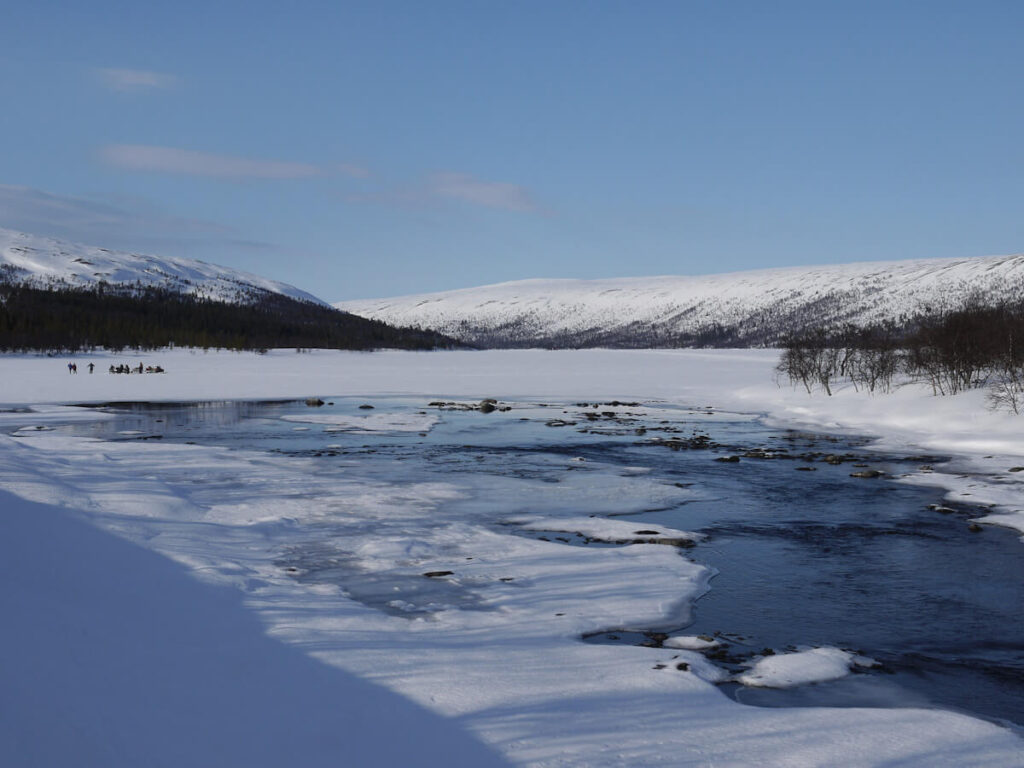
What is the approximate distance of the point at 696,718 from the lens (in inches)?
278

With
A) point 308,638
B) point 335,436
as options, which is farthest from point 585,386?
point 308,638

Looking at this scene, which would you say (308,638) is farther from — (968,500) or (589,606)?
(968,500)

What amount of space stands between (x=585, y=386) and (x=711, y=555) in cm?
4823

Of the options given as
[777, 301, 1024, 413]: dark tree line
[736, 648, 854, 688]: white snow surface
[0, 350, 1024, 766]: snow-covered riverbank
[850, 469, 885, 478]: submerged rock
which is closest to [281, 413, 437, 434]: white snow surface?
[0, 350, 1024, 766]: snow-covered riverbank

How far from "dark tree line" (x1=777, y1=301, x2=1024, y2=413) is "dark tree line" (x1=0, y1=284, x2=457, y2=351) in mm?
101981

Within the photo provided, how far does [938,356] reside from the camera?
1612 inches

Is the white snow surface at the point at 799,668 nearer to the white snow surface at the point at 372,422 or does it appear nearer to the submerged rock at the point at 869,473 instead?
the submerged rock at the point at 869,473

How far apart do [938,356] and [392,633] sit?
38.9 metres

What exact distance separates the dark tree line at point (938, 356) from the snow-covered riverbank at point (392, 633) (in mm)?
20401

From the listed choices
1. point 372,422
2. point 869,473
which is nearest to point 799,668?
point 869,473

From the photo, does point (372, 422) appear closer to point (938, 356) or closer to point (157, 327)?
point (938, 356)

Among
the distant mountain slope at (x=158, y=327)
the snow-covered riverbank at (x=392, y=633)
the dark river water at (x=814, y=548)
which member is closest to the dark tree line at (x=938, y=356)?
the dark river water at (x=814, y=548)

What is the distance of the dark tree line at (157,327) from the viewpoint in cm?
12194

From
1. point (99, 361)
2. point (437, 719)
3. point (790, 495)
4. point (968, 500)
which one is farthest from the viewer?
point (99, 361)
